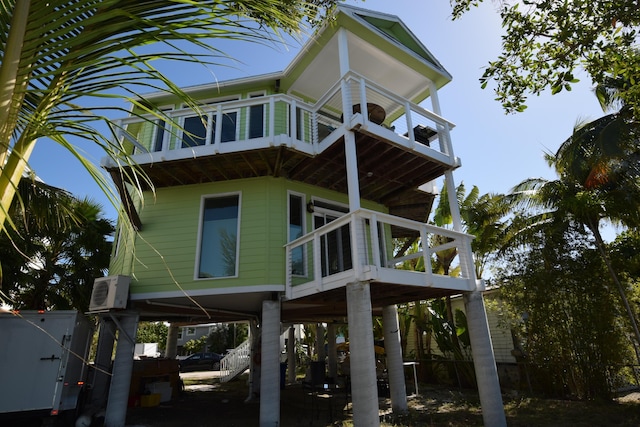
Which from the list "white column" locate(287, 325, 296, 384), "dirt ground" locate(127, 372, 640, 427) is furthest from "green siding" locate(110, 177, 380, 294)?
"white column" locate(287, 325, 296, 384)

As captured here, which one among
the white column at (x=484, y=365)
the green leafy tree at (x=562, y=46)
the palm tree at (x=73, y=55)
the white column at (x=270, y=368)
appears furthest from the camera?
the white column at (x=270, y=368)

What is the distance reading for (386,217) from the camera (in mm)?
7902

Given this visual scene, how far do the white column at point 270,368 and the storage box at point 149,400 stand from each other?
6.40 meters

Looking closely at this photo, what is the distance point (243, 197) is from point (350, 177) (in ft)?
11.0

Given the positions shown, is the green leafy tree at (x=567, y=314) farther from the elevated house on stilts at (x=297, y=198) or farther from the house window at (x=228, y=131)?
the house window at (x=228, y=131)

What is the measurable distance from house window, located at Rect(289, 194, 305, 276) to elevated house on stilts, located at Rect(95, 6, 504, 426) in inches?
1.3

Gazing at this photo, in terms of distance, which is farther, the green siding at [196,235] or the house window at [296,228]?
the house window at [296,228]

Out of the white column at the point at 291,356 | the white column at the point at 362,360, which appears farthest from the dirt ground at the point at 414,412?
the white column at the point at 291,356

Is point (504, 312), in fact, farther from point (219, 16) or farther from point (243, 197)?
point (219, 16)

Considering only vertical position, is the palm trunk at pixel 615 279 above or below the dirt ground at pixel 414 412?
above

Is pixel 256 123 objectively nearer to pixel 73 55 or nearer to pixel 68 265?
pixel 73 55

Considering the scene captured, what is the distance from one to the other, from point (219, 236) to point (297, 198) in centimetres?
242

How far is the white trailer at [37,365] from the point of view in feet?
25.2

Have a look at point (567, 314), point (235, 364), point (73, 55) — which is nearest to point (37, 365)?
point (73, 55)
